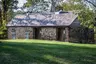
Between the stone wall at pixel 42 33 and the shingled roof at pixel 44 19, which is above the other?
the shingled roof at pixel 44 19

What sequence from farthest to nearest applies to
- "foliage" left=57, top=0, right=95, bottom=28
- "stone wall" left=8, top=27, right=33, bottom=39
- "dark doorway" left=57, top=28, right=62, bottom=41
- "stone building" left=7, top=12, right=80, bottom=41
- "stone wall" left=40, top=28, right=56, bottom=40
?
"stone wall" left=8, top=27, right=33, bottom=39, "dark doorway" left=57, top=28, right=62, bottom=41, "stone wall" left=40, top=28, right=56, bottom=40, "stone building" left=7, top=12, right=80, bottom=41, "foliage" left=57, top=0, right=95, bottom=28

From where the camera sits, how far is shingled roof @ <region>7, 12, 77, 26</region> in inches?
1583

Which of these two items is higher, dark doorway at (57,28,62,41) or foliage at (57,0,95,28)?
foliage at (57,0,95,28)

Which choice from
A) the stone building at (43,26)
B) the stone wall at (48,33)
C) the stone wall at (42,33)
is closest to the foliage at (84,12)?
the stone building at (43,26)

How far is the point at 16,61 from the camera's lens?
12672mm

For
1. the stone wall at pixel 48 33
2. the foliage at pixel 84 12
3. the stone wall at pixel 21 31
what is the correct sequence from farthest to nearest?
the stone wall at pixel 21 31, the stone wall at pixel 48 33, the foliage at pixel 84 12

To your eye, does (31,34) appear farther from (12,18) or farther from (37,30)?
(12,18)

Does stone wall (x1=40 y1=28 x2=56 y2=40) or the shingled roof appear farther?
stone wall (x1=40 y1=28 x2=56 y2=40)

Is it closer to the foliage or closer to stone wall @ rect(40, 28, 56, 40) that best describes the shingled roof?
stone wall @ rect(40, 28, 56, 40)

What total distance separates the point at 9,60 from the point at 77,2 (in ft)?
61.1

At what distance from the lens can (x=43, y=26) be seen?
41094 mm

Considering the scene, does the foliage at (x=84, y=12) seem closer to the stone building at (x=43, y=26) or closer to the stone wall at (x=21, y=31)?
the stone building at (x=43, y=26)

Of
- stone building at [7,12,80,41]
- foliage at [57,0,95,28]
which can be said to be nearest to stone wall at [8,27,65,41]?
stone building at [7,12,80,41]

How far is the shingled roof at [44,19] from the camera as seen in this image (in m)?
40.2
